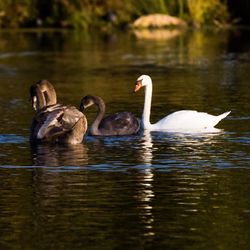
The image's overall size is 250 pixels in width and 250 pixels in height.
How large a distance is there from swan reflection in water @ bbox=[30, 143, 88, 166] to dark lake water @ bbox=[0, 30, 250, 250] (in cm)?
1

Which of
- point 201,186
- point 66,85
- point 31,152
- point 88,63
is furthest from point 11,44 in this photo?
point 201,186

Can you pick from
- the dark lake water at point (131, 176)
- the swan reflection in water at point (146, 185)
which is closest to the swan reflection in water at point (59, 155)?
the dark lake water at point (131, 176)

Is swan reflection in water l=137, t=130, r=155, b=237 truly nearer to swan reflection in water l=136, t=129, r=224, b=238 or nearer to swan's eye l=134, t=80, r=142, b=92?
swan reflection in water l=136, t=129, r=224, b=238

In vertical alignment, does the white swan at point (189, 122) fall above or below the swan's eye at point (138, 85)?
below

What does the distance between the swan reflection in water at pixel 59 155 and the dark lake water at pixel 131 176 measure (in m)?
0.01

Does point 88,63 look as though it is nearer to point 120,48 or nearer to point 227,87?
point 120,48

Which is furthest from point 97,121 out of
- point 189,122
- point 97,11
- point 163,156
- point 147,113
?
point 97,11

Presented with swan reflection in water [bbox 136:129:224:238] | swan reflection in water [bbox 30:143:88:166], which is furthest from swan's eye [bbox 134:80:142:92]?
swan reflection in water [bbox 30:143:88:166]

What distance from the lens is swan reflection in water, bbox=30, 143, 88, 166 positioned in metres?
17.9

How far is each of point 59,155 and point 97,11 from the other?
38598 millimetres

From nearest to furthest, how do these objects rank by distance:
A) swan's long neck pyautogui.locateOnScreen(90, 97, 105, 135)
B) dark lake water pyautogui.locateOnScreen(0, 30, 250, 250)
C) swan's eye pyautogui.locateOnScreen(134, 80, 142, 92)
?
dark lake water pyautogui.locateOnScreen(0, 30, 250, 250) → swan's long neck pyautogui.locateOnScreen(90, 97, 105, 135) → swan's eye pyautogui.locateOnScreen(134, 80, 142, 92)

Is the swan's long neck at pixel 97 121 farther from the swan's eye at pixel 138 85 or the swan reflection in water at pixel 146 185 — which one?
the swan's eye at pixel 138 85

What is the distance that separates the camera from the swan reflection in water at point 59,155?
Result: 704 inches

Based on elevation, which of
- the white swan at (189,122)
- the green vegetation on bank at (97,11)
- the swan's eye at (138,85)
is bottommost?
the green vegetation on bank at (97,11)
